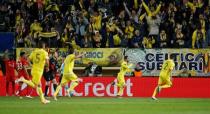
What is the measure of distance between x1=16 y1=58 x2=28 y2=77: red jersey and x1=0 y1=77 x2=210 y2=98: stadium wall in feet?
6.56

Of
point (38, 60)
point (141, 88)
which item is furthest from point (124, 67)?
point (38, 60)

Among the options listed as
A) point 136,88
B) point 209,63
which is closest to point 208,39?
point 209,63

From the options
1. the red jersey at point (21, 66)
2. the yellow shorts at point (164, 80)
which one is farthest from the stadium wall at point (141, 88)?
the yellow shorts at point (164, 80)

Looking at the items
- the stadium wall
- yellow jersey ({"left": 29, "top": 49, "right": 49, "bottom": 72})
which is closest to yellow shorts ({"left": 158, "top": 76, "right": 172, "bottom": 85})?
the stadium wall

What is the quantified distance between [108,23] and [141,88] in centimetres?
372

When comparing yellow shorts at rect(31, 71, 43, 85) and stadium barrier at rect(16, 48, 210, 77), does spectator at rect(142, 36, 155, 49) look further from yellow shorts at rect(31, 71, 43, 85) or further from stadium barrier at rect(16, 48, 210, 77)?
yellow shorts at rect(31, 71, 43, 85)

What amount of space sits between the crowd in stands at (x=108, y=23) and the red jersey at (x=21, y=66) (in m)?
2.24

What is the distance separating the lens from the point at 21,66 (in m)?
29.0

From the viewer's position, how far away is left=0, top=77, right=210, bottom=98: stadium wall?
3091 cm

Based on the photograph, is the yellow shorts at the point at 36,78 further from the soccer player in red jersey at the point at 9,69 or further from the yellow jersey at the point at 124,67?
the yellow jersey at the point at 124,67

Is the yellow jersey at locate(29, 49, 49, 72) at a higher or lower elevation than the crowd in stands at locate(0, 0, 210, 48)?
lower

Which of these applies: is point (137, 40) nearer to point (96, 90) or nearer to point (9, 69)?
point (96, 90)

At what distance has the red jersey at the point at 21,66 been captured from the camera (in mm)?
28828

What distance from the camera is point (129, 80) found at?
1235 inches
